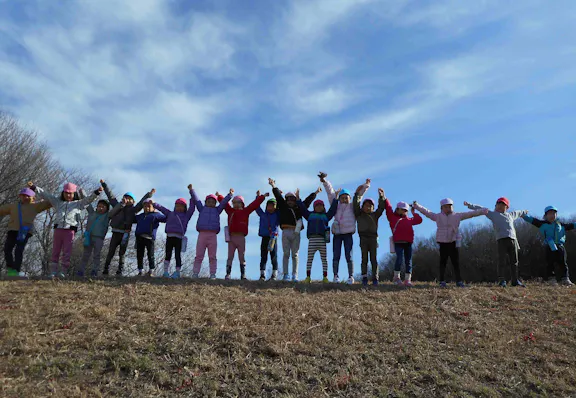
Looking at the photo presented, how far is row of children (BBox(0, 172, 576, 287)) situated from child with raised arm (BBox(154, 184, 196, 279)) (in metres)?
0.03

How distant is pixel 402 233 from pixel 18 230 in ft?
35.6

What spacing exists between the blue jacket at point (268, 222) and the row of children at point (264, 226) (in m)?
0.03

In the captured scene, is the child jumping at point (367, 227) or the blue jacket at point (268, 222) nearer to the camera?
the child jumping at point (367, 227)

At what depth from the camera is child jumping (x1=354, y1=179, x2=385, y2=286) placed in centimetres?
1272

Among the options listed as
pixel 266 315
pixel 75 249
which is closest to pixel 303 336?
pixel 266 315

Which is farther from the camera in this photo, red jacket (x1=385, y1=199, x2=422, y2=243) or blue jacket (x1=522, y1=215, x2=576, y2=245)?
blue jacket (x1=522, y1=215, x2=576, y2=245)

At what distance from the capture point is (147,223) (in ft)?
43.3

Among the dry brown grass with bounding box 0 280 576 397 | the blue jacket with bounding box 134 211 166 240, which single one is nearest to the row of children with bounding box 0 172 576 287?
the blue jacket with bounding box 134 211 166 240

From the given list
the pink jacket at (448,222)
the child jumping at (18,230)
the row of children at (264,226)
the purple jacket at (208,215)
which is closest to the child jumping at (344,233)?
the row of children at (264,226)

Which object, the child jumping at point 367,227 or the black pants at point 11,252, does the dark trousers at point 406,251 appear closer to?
the child jumping at point 367,227

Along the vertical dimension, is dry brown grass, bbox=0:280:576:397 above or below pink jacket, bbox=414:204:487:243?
below

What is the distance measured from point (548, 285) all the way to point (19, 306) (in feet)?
45.5

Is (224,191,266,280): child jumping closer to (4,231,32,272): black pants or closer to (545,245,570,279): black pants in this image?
(4,231,32,272): black pants

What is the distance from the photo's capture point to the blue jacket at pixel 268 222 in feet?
44.2
